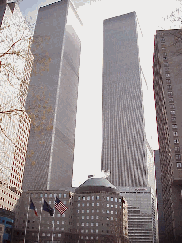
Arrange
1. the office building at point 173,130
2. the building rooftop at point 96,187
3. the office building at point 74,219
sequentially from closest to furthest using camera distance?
1. the office building at point 173,130
2. the office building at point 74,219
3. the building rooftop at point 96,187

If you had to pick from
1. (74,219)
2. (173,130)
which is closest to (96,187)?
(74,219)

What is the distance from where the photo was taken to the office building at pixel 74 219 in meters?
126

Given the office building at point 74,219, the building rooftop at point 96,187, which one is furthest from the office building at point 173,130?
the building rooftop at point 96,187

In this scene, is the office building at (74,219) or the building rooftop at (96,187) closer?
the office building at (74,219)

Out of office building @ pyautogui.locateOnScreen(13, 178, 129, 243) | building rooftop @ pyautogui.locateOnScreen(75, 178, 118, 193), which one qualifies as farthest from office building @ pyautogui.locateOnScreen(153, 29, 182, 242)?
building rooftop @ pyautogui.locateOnScreen(75, 178, 118, 193)

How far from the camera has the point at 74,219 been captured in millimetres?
137375

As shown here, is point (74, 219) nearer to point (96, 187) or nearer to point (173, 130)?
point (96, 187)

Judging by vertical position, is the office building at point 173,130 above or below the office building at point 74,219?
above

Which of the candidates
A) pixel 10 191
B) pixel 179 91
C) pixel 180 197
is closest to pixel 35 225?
pixel 10 191

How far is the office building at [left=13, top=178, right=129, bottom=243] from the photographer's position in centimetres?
12588

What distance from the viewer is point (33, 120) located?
15.8 meters

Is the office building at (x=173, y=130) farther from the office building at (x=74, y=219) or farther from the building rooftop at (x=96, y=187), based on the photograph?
the building rooftop at (x=96, y=187)

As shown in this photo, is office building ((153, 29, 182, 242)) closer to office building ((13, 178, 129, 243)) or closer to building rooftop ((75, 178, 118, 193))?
office building ((13, 178, 129, 243))

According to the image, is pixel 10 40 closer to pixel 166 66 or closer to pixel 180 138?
pixel 180 138
